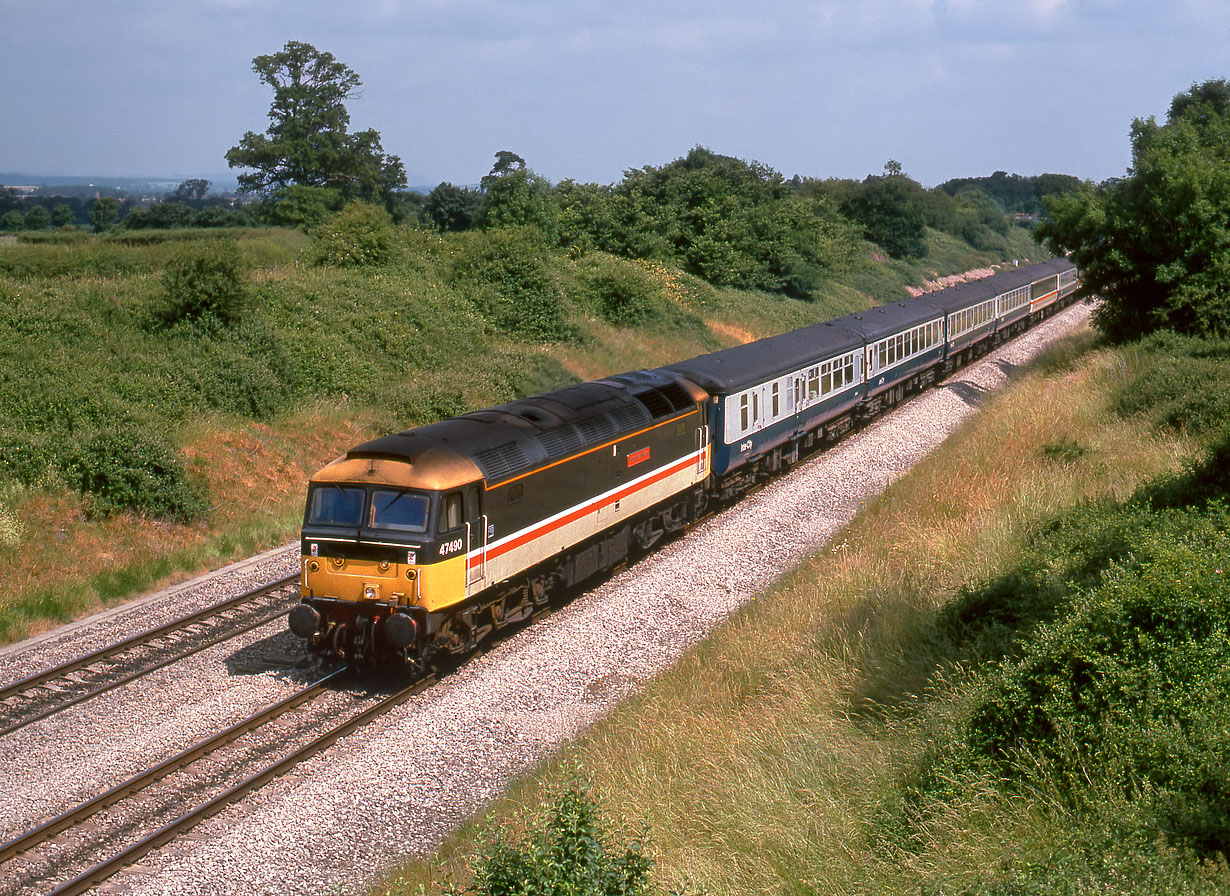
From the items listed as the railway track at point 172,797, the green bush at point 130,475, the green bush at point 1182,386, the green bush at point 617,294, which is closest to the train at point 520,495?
the railway track at point 172,797

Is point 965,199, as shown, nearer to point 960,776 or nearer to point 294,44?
point 294,44

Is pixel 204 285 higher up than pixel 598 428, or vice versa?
pixel 204 285

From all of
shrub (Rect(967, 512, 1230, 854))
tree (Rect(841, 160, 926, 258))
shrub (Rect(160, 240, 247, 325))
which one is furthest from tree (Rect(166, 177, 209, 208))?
shrub (Rect(967, 512, 1230, 854))

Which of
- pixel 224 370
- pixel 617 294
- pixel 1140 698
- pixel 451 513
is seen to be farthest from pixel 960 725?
pixel 617 294

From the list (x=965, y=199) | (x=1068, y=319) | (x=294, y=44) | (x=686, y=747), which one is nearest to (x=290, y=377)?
(x=686, y=747)

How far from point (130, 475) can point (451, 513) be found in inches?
364

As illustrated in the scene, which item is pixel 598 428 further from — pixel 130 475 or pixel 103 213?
pixel 103 213

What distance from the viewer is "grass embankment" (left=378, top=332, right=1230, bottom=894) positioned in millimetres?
6816

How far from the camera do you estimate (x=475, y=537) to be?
13406 millimetres

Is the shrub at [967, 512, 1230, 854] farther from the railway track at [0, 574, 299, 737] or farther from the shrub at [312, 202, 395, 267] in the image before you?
the shrub at [312, 202, 395, 267]

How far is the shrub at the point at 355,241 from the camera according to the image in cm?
3484

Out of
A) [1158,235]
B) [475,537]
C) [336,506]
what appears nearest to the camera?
[336,506]

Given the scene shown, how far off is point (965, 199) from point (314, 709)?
109 m

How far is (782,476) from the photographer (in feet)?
79.6
